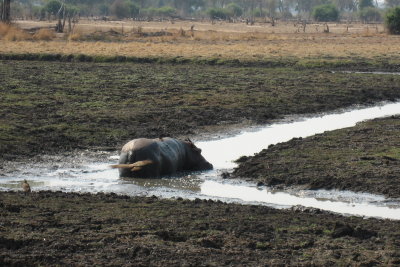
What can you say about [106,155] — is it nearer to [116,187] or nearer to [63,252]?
[116,187]

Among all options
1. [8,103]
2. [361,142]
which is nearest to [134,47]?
[8,103]

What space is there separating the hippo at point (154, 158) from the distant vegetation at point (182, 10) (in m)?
76.2

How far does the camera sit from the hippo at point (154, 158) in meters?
13.5

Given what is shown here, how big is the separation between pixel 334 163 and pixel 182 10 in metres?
141

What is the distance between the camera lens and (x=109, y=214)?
10.2 m

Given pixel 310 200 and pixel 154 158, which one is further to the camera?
pixel 154 158

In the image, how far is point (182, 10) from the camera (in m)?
153

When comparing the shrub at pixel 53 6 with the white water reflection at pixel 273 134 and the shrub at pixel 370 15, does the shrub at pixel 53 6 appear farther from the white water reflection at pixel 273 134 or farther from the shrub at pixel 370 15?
the white water reflection at pixel 273 134

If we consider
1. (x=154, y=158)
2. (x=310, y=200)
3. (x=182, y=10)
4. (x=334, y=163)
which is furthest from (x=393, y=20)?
(x=182, y=10)

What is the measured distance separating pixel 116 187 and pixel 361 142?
5.62m

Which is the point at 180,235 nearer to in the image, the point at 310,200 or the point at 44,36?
the point at 310,200

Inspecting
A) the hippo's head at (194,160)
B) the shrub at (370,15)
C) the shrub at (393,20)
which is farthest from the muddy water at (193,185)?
the shrub at (370,15)

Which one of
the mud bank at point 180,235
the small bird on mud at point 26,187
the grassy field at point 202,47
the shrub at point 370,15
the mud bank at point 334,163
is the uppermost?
the mud bank at point 180,235

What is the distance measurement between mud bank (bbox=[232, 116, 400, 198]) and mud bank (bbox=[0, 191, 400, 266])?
2081 millimetres
